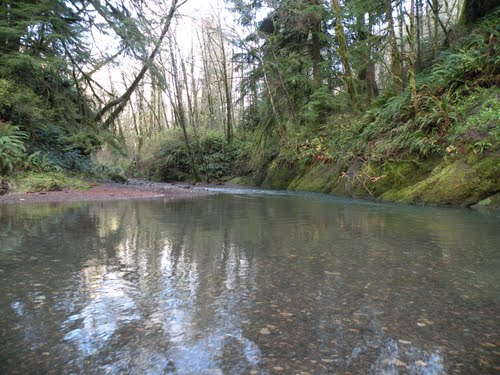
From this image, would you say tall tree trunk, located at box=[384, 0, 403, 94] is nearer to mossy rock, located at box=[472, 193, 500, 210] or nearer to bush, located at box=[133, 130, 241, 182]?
mossy rock, located at box=[472, 193, 500, 210]

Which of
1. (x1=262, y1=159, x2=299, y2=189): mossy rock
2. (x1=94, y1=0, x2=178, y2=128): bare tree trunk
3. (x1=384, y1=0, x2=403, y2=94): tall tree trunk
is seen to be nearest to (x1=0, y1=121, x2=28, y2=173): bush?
(x1=94, y1=0, x2=178, y2=128): bare tree trunk

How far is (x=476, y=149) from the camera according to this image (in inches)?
329

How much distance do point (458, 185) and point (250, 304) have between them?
7627 mm

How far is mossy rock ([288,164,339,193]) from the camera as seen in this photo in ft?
45.0

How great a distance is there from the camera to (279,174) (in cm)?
1828

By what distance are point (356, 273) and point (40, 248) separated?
3154 mm

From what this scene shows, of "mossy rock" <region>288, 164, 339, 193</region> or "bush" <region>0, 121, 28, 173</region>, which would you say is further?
"mossy rock" <region>288, 164, 339, 193</region>

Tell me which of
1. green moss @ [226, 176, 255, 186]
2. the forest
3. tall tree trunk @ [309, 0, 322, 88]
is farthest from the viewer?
green moss @ [226, 176, 255, 186]

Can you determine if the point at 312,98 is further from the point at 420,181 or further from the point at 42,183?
the point at 42,183

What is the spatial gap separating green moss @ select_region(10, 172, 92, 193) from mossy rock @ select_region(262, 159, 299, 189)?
870cm

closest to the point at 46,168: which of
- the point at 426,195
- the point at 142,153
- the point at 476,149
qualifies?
the point at 426,195

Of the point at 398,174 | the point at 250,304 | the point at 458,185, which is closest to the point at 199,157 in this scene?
the point at 398,174

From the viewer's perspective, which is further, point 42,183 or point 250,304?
point 42,183

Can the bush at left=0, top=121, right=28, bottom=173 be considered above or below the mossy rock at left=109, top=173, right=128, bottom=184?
above
